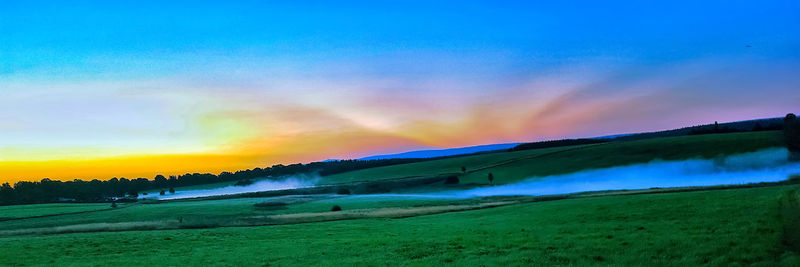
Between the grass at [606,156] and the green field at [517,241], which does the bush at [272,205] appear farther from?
the grass at [606,156]

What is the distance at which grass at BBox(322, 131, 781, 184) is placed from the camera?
127 metres

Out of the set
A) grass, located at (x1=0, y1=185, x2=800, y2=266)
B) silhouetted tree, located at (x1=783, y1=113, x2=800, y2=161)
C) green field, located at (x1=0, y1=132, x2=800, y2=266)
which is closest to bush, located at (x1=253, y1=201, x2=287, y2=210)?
green field, located at (x1=0, y1=132, x2=800, y2=266)

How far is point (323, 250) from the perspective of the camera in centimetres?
3247

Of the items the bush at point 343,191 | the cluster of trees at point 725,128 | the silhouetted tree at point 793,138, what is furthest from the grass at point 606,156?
the cluster of trees at point 725,128

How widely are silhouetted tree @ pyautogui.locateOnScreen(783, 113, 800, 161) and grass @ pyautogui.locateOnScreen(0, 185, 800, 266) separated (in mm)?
89803

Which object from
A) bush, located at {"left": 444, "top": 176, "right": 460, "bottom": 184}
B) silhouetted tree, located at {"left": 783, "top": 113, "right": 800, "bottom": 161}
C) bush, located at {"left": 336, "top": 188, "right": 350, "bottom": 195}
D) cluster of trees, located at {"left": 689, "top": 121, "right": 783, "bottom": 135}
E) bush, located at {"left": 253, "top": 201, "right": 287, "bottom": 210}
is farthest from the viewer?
cluster of trees, located at {"left": 689, "top": 121, "right": 783, "bottom": 135}

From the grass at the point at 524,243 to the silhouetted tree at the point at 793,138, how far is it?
89.8 metres

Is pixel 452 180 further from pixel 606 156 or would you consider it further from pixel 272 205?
pixel 272 205

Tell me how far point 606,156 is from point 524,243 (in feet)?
404

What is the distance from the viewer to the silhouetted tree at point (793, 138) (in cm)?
11269

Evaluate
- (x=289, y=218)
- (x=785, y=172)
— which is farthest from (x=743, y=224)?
(x=785, y=172)

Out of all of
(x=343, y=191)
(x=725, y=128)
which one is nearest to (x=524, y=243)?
(x=343, y=191)

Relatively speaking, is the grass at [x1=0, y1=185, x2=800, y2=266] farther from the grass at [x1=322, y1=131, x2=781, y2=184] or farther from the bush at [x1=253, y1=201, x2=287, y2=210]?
the grass at [x1=322, y1=131, x2=781, y2=184]

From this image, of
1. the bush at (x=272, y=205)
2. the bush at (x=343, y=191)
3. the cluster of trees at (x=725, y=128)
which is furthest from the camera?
the cluster of trees at (x=725, y=128)
